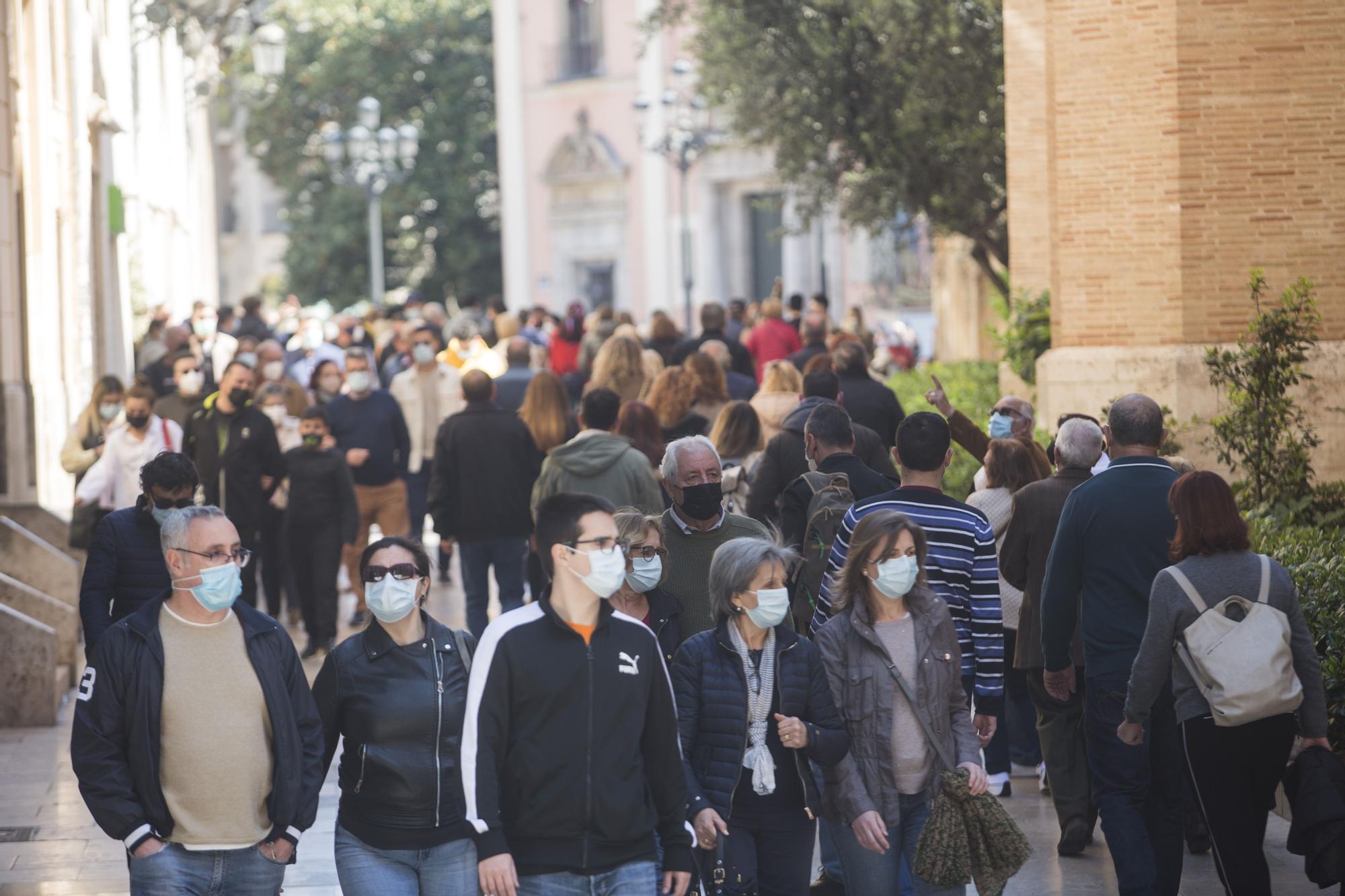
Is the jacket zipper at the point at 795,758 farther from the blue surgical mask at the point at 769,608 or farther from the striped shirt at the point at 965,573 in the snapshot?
the striped shirt at the point at 965,573

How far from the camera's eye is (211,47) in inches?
1351

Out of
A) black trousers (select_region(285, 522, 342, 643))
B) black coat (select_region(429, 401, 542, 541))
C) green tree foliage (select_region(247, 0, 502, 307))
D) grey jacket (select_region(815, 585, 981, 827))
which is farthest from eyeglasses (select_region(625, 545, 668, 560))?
green tree foliage (select_region(247, 0, 502, 307))

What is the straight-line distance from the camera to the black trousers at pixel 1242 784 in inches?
258

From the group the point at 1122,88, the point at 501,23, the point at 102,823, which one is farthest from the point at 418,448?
the point at 501,23

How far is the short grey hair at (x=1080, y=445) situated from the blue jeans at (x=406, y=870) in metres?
3.64

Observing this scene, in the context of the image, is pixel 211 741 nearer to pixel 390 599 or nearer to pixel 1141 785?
pixel 390 599

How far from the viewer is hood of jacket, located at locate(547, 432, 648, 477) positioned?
1049 centimetres

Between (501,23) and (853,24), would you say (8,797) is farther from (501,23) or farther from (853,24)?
(501,23)

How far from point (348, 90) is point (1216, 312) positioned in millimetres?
37623

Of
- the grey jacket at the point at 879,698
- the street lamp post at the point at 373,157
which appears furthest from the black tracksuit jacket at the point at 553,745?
the street lamp post at the point at 373,157

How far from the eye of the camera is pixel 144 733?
532 centimetres

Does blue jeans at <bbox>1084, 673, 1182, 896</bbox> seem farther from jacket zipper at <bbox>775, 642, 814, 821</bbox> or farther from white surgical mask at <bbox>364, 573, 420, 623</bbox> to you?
white surgical mask at <bbox>364, 573, 420, 623</bbox>

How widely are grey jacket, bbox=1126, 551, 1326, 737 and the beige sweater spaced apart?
9.70 feet

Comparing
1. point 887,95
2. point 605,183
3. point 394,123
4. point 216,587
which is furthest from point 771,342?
point 394,123
